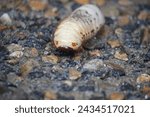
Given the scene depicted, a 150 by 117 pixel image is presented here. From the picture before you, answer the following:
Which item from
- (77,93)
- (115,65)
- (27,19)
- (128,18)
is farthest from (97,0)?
Answer: (77,93)

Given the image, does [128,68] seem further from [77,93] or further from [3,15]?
[3,15]

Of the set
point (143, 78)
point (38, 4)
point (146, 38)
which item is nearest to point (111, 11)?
point (146, 38)

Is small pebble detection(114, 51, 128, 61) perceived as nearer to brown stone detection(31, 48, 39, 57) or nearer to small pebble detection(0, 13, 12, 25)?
brown stone detection(31, 48, 39, 57)

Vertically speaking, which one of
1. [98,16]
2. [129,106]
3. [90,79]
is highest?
[98,16]

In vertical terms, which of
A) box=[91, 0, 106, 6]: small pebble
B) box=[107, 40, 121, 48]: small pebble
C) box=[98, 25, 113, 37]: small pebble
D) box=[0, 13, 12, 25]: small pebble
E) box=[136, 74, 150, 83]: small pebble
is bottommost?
box=[136, 74, 150, 83]: small pebble

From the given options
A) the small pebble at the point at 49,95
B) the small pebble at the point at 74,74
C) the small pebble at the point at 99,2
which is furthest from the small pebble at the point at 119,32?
the small pebble at the point at 49,95

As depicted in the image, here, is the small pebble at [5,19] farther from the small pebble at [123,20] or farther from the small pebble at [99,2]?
the small pebble at [123,20]

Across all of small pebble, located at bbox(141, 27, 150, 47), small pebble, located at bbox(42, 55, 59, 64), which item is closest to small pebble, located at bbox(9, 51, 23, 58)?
small pebble, located at bbox(42, 55, 59, 64)
